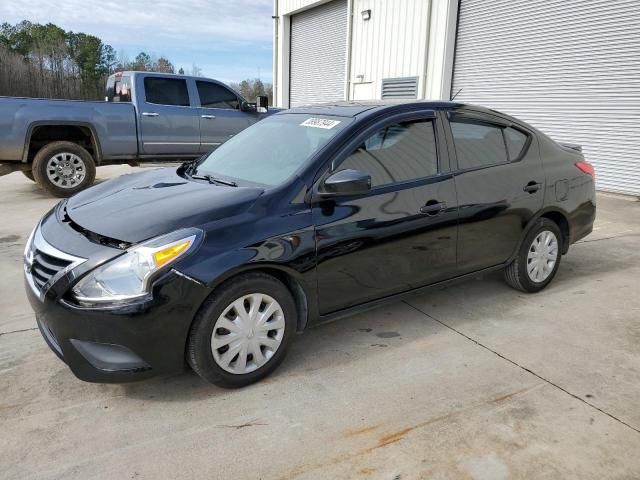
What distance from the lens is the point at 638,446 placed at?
8.16ft

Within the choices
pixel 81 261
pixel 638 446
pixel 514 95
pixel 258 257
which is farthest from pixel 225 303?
pixel 514 95

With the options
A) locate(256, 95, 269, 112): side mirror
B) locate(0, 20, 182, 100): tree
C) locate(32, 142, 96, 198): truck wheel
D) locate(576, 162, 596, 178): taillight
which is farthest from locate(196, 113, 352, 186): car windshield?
locate(0, 20, 182, 100): tree

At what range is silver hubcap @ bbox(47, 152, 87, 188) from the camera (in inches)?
306

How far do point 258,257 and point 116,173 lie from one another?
910 centimetres

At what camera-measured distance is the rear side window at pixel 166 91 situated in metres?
8.65

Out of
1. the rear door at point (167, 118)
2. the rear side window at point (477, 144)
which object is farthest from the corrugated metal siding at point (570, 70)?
the rear door at point (167, 118)

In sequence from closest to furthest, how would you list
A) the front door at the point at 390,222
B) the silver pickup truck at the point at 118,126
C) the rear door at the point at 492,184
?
the front door at the point at 390,222 < the rear door at the point at 492,184 < the silver pickup truck at the point at 118,126

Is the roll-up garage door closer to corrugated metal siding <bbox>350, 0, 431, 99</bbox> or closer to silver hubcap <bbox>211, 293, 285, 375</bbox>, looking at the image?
corrugated metal siding <bbox>350, 0, 431, 99</bbox>

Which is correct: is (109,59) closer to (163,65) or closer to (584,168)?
(163,65)

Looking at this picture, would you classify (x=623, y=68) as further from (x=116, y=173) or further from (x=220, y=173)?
(x=116, y=173)

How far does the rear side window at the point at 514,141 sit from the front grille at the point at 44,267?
3.26 meters

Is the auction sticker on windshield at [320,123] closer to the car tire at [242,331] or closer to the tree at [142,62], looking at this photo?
the car tire at [242,331]

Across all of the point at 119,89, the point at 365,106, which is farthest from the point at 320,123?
the point at 119,89

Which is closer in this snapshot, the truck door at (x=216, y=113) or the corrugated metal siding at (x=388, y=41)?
the truck door at (x=216, y=113)
